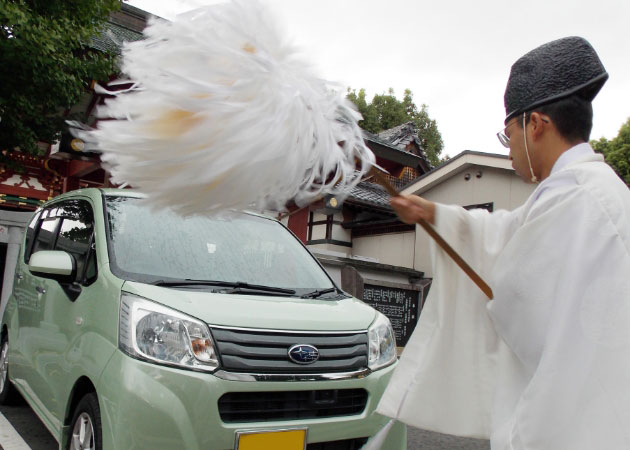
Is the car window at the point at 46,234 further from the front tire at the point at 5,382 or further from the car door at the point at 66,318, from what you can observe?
the front tire at the point at 5,382

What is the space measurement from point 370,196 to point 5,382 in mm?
12015

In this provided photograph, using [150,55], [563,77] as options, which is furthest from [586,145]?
[150,55]

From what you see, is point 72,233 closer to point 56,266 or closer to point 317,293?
point 56,266

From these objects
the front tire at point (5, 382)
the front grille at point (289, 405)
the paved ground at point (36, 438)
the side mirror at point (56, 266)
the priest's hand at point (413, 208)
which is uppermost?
the priest's hand at point (413, 208)

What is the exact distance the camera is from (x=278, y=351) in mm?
2488

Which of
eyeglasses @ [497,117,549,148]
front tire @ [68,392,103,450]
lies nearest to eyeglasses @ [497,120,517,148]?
eyeglasses @ [497,117,549,148]

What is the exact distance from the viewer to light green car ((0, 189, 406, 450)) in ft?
7.42

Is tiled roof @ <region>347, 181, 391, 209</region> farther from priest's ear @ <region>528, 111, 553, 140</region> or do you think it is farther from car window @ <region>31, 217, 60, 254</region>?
priest's ear @ <region>528, 111, 553, 140</region>

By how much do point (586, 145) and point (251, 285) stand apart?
1.92m

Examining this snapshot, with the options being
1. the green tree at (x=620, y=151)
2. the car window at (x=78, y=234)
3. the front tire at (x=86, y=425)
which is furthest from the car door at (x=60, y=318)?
the green tree at (x=620, y=151)

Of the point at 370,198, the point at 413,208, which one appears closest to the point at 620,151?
the point at 370,198

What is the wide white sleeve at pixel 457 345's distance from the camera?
178 centimetres

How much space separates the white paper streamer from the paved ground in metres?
2.75

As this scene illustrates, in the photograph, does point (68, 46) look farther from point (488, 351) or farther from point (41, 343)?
point (488, 351)
